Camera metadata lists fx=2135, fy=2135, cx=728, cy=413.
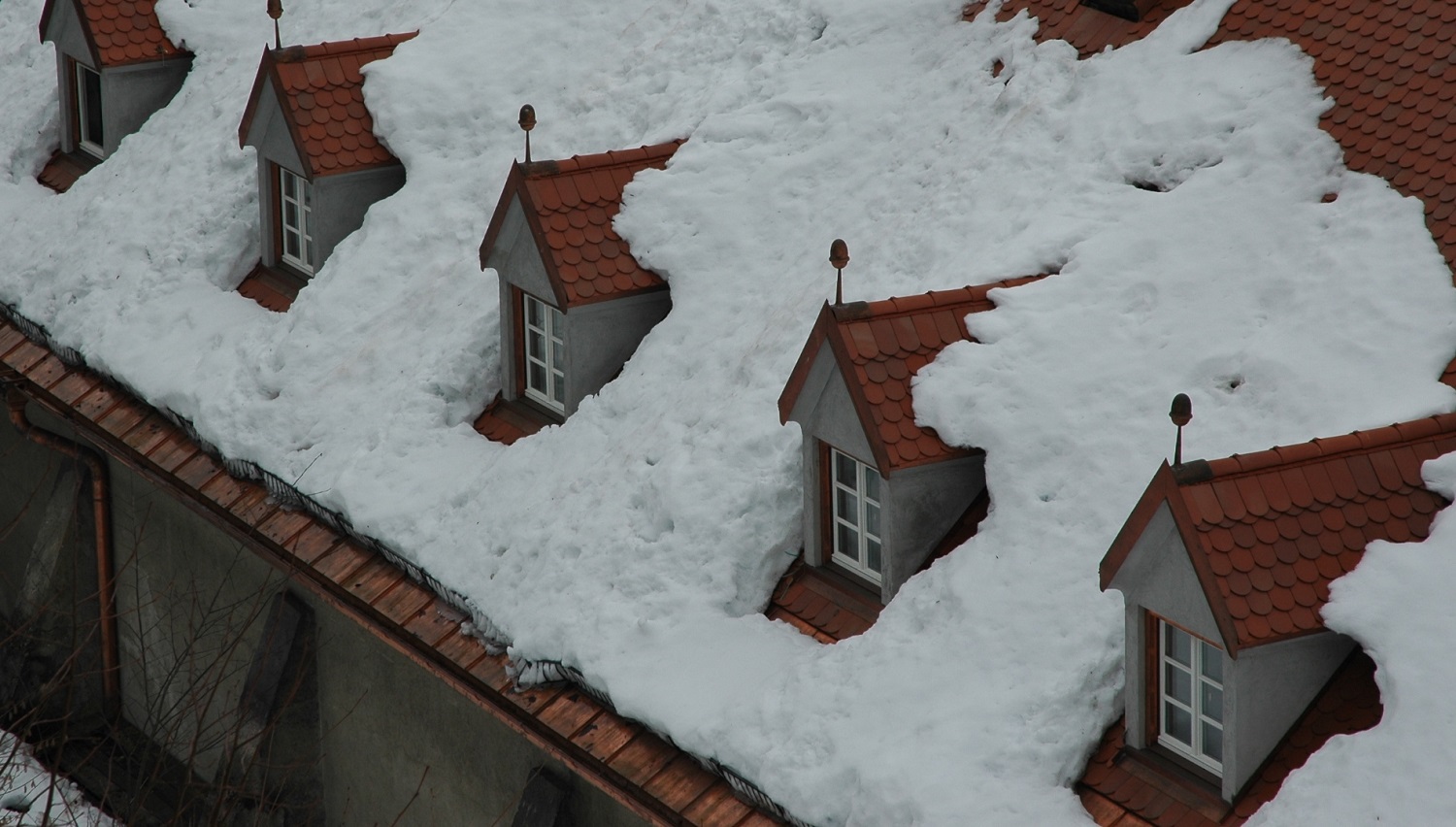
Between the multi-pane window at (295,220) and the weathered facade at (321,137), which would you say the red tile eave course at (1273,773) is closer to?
the weathered facade at (321,137)

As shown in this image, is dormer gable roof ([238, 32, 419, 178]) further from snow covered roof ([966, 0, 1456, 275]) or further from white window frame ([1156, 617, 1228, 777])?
→ white window frame ([1156, 617, 1228, 777])

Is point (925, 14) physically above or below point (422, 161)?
above

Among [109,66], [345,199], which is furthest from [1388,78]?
[109,66]

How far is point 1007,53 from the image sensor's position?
52.4ft

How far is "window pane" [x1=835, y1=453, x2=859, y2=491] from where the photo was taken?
14055 mm

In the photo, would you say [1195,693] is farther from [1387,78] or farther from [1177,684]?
[1387,78]

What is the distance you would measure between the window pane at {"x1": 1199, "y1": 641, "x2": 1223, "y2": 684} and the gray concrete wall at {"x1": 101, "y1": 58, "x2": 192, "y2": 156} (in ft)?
47.2

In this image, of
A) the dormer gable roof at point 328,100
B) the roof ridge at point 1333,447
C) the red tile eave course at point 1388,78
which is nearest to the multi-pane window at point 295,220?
the dormer gable roof at point 328,100

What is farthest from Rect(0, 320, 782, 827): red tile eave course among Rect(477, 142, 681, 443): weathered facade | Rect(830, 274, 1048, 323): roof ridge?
Rect(830, 274, 1048, 323): roof ridge

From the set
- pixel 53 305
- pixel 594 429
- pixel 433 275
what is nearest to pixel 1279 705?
pixel 594 429

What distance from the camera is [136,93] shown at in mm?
22328

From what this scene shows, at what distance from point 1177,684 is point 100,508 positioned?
42.7ft

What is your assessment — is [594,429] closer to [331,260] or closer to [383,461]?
[383,461]

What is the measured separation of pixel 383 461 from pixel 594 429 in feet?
6.44
